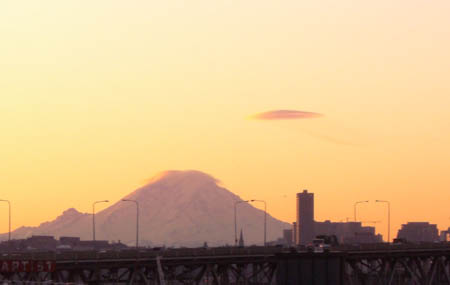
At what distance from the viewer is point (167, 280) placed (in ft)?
550

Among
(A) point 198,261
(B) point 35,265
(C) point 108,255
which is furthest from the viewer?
(A) point 198,261

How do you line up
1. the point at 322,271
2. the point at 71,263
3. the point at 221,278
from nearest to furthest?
the point at 322,271, the point at 71,263, the point at 221,278

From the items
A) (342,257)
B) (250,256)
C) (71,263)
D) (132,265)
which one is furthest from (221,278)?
(342,257)

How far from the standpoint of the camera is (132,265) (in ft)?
520

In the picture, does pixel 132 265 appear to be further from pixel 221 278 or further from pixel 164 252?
pixel 221 278

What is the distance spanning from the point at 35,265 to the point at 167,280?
33.2m

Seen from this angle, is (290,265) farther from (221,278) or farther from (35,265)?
(221,278)

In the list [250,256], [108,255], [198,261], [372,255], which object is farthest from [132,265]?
[372,255]

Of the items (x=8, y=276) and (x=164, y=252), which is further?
(x=164, y=252)

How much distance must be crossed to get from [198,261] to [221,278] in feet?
40.4

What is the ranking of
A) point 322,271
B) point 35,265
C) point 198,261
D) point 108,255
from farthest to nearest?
point 198,261, point 108,255, point 35,265, point 322,271

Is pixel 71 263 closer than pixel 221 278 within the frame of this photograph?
Yes

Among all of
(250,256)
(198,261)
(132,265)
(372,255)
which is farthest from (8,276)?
(372,255)

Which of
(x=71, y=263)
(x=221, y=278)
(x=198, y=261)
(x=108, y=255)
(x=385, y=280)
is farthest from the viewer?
(x=385, y=280)
